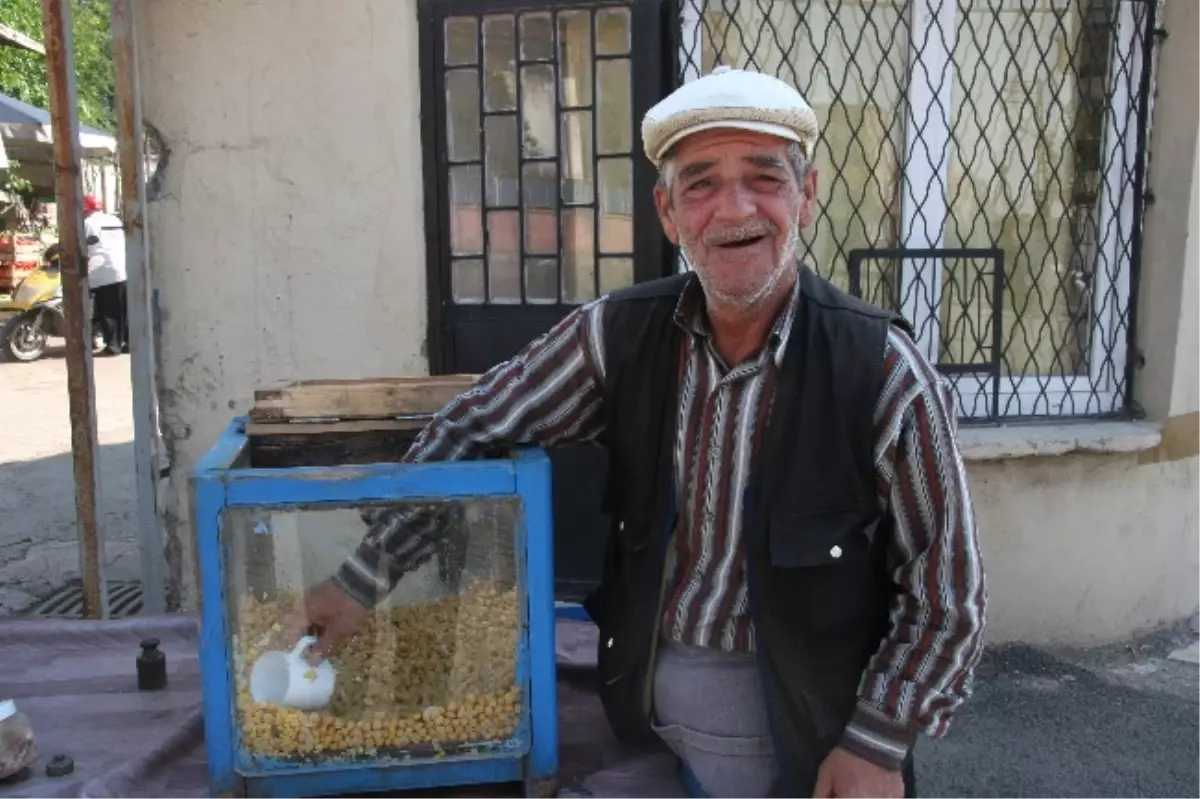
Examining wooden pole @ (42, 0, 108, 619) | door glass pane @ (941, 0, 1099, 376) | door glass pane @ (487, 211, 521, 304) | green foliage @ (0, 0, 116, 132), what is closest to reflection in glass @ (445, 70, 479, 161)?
door glass pane @ (487, 211, 521, 304)

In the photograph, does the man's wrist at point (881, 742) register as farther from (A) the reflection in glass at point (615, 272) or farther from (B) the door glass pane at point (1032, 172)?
(B) the door glass pane at point (1032, 172)

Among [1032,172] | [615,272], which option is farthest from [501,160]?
[1032,172]

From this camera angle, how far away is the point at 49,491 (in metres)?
6.37

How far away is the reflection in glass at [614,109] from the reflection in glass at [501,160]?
0.30 metres

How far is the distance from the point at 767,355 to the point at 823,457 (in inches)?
6.8

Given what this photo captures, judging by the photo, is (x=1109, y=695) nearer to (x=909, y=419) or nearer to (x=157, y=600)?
(x=909, y=419)

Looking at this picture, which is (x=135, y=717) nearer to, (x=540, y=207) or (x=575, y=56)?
(x=540, y=207)

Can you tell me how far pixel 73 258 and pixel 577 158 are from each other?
1.65 meters

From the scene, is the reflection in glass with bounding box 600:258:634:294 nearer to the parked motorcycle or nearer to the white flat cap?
the white flat cap

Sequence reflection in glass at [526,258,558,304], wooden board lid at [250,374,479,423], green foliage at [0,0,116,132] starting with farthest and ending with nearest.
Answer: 1. green foliage at [0,0,116,132]
2. reflection in glass at [526,258,558,304]
3. wooden board lid at [250,374,479,423]

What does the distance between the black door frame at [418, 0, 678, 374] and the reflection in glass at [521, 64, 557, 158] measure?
0.06 m

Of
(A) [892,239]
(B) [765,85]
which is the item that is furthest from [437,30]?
(B) [765,85]

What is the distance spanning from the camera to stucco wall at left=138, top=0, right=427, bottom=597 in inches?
140

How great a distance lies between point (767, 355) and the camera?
5.00 ft
